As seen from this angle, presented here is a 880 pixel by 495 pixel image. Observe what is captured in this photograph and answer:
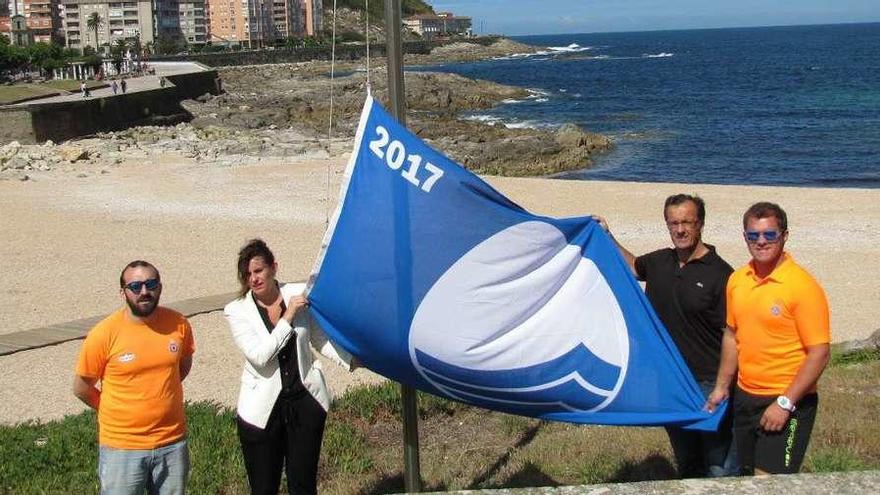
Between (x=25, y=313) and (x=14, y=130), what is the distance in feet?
74.2

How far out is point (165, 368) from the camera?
411cm

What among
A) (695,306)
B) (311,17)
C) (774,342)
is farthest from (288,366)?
(311,17)

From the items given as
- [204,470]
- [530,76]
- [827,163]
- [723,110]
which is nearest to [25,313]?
[204,470]

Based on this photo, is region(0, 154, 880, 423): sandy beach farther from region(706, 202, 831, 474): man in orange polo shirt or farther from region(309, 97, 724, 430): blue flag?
region(706, 202, 831, 474): man in orange polo shirt

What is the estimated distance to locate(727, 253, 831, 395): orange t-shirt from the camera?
12.1ft

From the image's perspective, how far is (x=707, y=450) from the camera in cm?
428

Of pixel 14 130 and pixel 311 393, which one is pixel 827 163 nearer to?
pixel 14 130

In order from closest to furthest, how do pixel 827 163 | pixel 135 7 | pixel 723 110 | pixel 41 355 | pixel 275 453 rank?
pixel 275 453
pixel 41 355
pixel 827 163
pixel 723 110
pixel 135 7

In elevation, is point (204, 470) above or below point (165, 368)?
below

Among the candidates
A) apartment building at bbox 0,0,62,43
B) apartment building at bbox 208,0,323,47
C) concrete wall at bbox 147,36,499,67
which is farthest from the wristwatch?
apartment building at bbox 208,0,323,47

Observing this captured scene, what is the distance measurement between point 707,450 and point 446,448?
99.6 inches

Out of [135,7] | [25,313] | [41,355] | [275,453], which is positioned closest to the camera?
[275,453]

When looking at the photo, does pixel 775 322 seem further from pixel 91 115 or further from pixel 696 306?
pixel 91 115

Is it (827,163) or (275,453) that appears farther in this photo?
(827,163)
